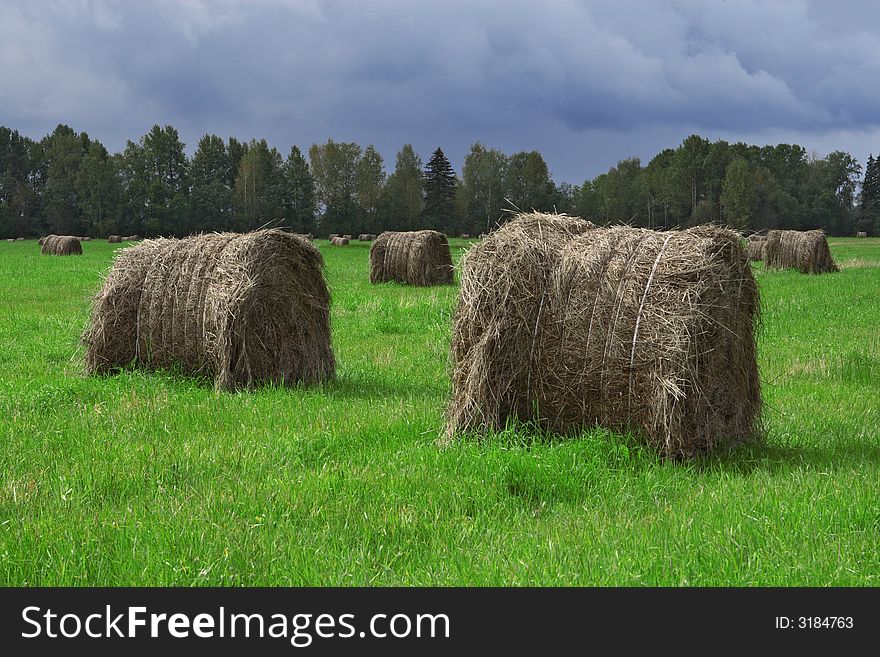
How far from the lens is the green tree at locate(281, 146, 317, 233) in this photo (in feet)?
335

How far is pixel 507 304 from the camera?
7.81m

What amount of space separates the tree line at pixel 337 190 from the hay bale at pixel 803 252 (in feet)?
196

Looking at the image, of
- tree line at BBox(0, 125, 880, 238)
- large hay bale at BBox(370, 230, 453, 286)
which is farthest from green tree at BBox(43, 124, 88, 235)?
large hay bale at BBox(370, 230, 453, 286)

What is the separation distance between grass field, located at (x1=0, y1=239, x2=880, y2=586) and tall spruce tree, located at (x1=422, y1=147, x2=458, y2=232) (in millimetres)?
97271

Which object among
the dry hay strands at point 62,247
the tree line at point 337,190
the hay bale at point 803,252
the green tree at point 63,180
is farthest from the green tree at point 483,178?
the hay bale at point 803,252

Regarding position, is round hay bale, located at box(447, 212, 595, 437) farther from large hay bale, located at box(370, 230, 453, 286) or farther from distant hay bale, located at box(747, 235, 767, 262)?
distant hay bale, located at box(747, 235, 767, 262)

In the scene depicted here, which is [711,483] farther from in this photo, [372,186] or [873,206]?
[873,206]

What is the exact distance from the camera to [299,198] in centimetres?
10419

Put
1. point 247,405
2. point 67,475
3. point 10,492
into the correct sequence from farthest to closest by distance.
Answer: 1. point 247,405
2. point 67,475
3. point 10,492

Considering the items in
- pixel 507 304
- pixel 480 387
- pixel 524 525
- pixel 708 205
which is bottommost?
pixel 524 525

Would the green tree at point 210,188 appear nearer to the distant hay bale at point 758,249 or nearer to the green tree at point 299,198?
the green tree at point 299,198
